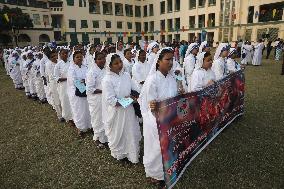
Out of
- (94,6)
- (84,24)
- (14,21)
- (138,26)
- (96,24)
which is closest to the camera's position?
(14,21)

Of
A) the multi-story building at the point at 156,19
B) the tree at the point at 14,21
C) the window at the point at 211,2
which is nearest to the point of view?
the tree at the point at 14,21

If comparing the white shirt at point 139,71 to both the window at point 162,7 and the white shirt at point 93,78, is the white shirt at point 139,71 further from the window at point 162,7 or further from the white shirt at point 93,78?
the window at point 162,7

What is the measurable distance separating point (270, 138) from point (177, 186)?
2.67 m

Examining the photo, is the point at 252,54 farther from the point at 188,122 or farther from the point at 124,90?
the point at 188,122

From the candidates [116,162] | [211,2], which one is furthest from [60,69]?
[211,2]

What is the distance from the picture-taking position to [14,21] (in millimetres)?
33906

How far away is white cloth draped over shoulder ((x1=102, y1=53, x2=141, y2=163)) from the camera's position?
4.23 m

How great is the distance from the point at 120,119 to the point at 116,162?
0.90m

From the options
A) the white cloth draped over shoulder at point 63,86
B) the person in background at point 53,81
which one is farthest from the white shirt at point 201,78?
the person in background at point 53,81

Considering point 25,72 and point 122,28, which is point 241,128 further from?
point 122,28

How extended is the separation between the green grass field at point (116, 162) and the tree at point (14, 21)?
3079 centimetres

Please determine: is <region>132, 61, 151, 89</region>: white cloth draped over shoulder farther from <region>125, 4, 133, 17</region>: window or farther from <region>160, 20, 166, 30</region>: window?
<region>125, 4, 133, 17</region>: window

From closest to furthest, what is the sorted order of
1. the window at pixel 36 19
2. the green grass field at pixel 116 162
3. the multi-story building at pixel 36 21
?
the green grass field at pixel 116 162
the multi-story building at pixel 36 21
the window at pixel 36 19

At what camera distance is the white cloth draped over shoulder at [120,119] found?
423 cm
